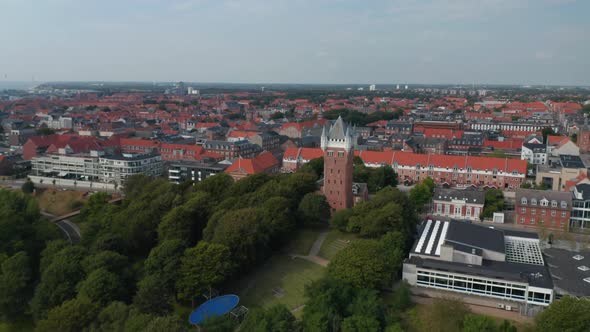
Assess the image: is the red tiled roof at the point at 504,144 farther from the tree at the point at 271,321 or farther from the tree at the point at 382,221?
the tree at the point at 271,321

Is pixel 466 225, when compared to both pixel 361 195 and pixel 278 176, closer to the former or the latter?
pixel 361 195

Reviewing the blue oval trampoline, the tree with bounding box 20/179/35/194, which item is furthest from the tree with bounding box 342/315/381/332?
the tree with bounding box 20/179/35/194

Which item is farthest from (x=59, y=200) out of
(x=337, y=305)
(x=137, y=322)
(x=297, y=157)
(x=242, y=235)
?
(x=337, y=305)

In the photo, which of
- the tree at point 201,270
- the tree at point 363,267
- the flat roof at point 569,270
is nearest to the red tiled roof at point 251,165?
the tree at point 201,270

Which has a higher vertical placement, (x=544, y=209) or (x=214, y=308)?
(x=544, y=209)

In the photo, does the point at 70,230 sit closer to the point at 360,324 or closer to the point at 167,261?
the point at 167,261

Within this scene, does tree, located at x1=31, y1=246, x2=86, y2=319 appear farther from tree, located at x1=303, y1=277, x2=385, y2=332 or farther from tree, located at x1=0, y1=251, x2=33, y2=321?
tree, located at x1=303, y1=277, x2=385, y2=332
